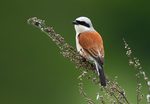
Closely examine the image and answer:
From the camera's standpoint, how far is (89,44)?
2012 millimetres

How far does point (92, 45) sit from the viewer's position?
2.00 metres

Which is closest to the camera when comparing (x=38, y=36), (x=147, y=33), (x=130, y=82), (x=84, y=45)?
(x=84, y=45)

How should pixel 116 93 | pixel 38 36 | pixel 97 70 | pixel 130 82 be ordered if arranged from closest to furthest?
pixel 116 93 → pixel 97 70 → pixel 130 82 → pixel 38 36

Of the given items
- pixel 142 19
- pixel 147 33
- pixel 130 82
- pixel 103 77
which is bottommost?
pixel 103 77

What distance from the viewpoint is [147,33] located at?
5.65m

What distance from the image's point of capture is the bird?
1.87 m

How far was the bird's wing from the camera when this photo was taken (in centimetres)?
190

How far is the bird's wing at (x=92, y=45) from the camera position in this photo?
1.90 meters

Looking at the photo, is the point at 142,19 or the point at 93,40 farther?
the point at 142,19

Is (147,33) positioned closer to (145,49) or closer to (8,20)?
(145,49)

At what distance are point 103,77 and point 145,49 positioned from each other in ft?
13.3

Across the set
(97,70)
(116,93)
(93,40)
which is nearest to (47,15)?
(93,40)

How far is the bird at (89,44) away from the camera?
187 cm

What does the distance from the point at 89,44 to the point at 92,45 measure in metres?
0.03
